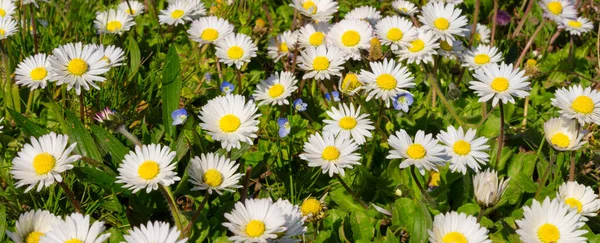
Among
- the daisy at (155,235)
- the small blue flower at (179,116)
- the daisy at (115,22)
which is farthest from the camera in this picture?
the daisy at (115,22)

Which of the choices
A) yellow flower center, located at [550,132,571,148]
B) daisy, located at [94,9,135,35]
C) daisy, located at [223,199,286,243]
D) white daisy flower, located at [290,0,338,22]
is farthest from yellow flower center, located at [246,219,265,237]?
daisy, located at [94,9,135,35]

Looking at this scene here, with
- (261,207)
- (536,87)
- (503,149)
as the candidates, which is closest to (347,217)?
(261,207)

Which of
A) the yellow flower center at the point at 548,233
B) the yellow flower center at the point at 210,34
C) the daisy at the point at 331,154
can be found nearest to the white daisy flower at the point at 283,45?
the yellow flower center at the point at 210,34

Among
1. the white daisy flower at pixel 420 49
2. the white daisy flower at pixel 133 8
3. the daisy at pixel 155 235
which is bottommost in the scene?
the daisy at pixel 155 235

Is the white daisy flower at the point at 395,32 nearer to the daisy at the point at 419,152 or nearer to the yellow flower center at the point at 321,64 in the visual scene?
the yellow flower center at the point at 321,64

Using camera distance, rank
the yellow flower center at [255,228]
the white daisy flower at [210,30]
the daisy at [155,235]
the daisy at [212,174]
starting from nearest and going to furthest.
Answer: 1. the daisy at [155,235]
2. the yellow flower center at [255,228]
3. the daisy at [212,174]
4. the white daisy flower at [210,30]

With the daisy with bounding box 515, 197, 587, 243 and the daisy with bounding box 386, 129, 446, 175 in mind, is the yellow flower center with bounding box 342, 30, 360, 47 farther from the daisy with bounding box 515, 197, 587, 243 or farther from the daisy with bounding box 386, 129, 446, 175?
the daisy with bounding box 515, 197, 587, 243

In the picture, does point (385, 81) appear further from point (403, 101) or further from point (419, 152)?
point (419, 152)
